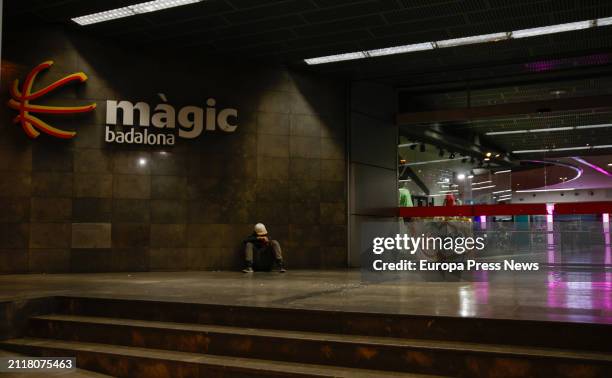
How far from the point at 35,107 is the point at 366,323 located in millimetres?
8165

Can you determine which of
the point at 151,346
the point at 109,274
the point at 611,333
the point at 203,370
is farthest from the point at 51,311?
the point at 611,333

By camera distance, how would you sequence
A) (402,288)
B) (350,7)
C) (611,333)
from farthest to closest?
(350,7) < (402,288) < (611,333)

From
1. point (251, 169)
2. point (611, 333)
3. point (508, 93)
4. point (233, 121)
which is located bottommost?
point (611, 333)

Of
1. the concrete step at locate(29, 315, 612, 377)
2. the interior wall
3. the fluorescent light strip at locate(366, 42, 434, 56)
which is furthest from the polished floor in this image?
the fluorescent light strip at locate(366, 42, 434, 56)

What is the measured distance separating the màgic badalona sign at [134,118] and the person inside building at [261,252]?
2288 mm

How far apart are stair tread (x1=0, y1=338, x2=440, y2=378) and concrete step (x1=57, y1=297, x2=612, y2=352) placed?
1.57ft

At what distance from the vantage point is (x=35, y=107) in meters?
10.1

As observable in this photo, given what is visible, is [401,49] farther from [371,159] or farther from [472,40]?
[371,159]

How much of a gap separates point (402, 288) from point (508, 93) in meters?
7.77

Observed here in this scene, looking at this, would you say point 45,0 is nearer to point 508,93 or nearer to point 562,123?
point 508,93

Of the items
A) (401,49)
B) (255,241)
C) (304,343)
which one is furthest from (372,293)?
(401,49)

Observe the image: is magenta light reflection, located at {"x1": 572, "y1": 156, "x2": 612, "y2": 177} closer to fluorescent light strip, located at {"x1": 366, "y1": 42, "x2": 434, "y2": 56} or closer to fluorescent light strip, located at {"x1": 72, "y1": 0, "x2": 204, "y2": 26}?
fluorescent light strip, located at {"x1": 366, "y1": 42, "x2": 434, "y2": 56}

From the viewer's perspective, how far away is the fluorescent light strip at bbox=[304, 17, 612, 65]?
9.80 metres

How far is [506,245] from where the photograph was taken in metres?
12.6
